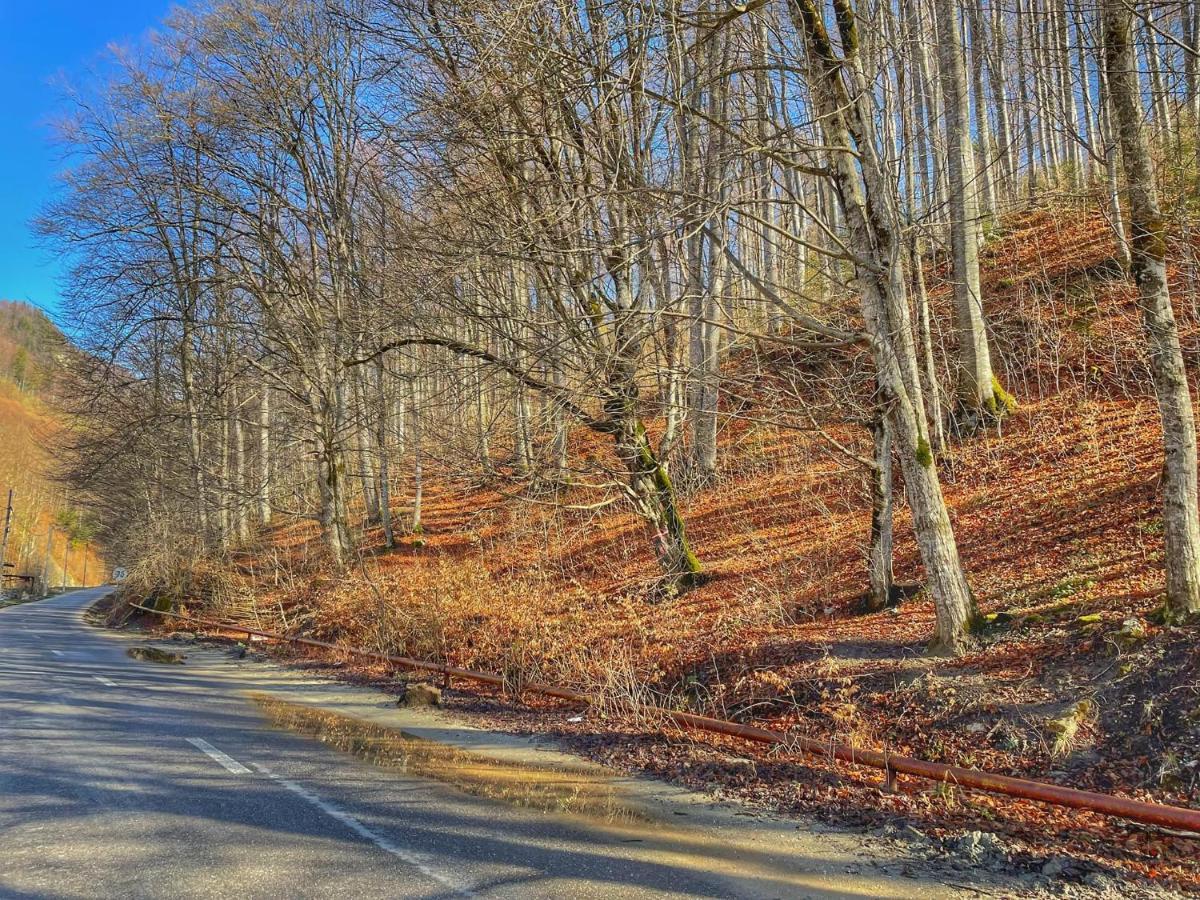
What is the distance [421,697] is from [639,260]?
6206 millimetres

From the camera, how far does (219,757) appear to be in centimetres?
686

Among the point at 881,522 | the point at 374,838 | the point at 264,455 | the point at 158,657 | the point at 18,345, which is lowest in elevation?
the point at 158,657

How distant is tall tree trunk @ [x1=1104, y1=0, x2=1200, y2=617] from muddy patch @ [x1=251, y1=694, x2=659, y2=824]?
5.09m

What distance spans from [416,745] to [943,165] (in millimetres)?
18908

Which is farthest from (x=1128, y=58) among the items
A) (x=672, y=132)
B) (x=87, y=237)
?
(x=87, y=237)

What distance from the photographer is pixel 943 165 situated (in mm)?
19719

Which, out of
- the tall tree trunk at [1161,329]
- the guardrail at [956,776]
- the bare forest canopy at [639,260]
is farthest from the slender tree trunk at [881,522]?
the guardrail at [956,776]

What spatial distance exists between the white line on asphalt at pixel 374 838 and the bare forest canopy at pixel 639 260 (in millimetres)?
5227

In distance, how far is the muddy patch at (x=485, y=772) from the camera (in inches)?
226

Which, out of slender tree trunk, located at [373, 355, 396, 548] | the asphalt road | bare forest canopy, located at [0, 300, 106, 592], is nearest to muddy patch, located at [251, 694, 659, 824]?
the asphalt road

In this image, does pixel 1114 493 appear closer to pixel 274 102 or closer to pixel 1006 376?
pixel 1006 376

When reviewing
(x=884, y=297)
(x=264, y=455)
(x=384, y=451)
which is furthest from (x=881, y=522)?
(x=264, y=455)

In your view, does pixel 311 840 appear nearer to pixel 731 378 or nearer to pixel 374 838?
pixel 374 838

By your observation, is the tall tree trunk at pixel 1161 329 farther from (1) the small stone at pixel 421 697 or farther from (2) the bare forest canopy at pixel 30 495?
(2) the bare forest canopy at pixel 30 495
